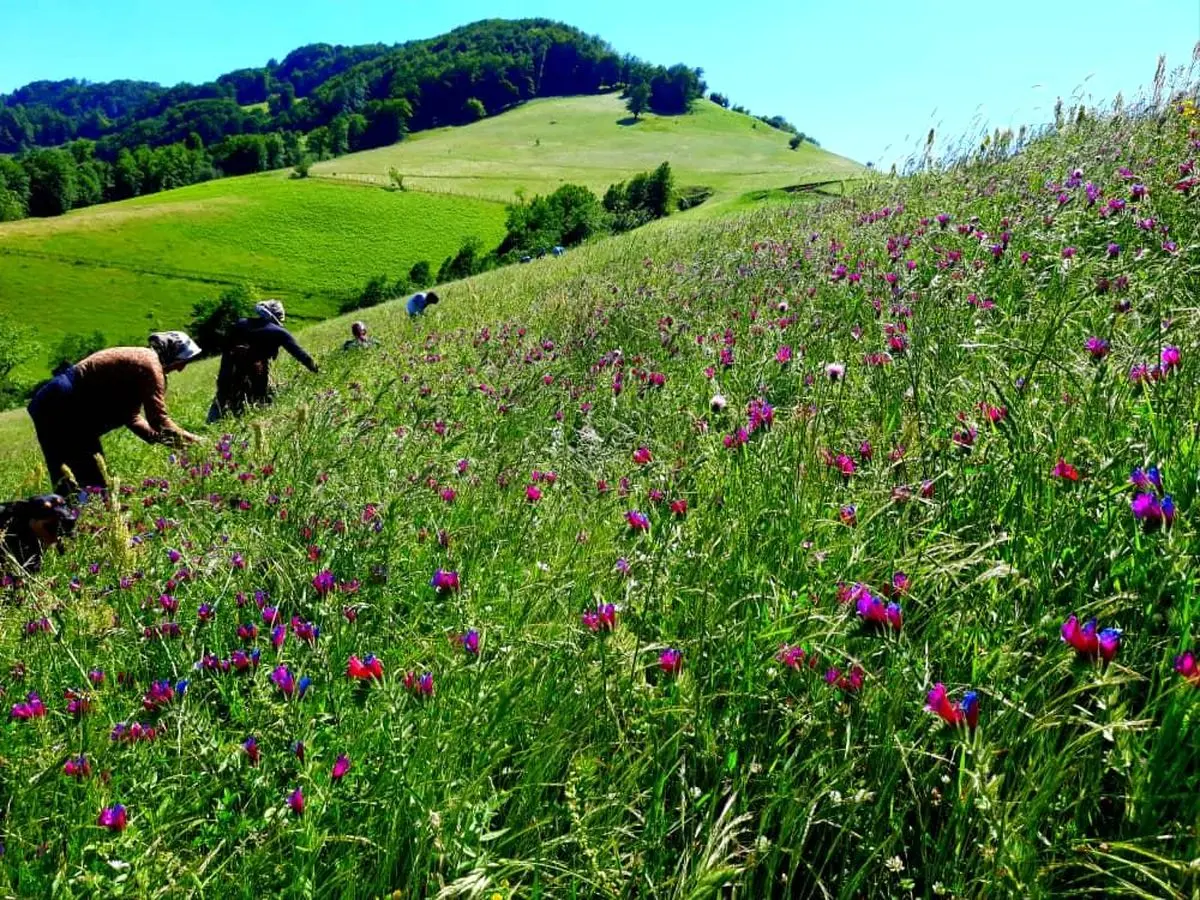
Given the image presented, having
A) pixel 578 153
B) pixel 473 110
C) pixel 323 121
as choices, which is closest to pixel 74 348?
pixel 578 153

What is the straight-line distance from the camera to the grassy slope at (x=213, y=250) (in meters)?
62.6

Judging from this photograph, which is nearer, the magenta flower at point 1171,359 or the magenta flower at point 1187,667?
the magenta flower at point 1187,667

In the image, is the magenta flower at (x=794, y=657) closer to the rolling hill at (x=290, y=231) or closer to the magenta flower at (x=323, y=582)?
the magenta flower at (x=323, y=582)

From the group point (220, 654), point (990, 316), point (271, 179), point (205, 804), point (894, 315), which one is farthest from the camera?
point (271, 179)

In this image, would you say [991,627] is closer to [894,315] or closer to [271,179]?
[894,315]

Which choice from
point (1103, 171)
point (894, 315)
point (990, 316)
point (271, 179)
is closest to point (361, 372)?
point (894, 315)

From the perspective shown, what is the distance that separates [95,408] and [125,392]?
1.14 feet

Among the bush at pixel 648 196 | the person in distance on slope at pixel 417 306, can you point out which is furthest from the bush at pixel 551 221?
the person in distance on slope at pixel 417 306

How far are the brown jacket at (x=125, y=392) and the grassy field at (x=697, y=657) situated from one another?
3.02m

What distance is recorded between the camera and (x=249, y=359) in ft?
29.8

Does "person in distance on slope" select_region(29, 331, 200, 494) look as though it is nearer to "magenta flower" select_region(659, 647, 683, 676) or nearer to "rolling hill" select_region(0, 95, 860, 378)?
"magenta flower" select_region(659, 647, 683, 676)

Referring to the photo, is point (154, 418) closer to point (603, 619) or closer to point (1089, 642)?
point (603, 619)

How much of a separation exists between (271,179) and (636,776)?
117123mm

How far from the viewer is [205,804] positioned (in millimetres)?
2035
